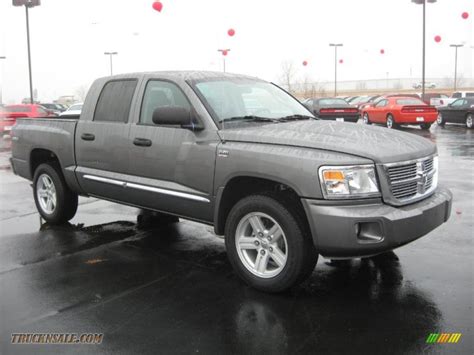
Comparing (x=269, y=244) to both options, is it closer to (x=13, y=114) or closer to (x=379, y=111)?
(x=379, y=111)

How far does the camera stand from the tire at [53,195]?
6496 mm

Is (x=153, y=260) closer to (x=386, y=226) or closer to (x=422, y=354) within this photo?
(x=386, y=226)

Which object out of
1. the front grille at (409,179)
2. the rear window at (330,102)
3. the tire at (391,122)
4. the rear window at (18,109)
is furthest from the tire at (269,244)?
the rear window at (18,109)

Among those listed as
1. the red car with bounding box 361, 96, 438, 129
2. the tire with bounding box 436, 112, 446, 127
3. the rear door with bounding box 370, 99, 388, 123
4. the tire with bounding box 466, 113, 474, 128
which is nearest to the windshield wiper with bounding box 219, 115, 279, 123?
the red car with bounding box 361, 96, 438, 129

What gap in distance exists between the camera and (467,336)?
11.0ft

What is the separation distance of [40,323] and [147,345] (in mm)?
927

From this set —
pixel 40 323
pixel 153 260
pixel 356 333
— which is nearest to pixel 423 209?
pixel 356 333

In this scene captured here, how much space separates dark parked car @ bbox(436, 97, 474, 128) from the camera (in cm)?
2212

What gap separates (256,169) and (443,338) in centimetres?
183

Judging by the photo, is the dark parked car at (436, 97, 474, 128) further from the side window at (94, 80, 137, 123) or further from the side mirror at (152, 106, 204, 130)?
the side mirror at (152, 106, 204, 130)

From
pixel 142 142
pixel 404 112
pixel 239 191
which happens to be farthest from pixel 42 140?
pixel 404 112

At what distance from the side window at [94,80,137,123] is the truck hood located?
1.53m

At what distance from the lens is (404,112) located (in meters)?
21.3

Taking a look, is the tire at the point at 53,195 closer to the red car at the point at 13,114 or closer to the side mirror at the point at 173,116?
the side mirror at the point at 173,116
